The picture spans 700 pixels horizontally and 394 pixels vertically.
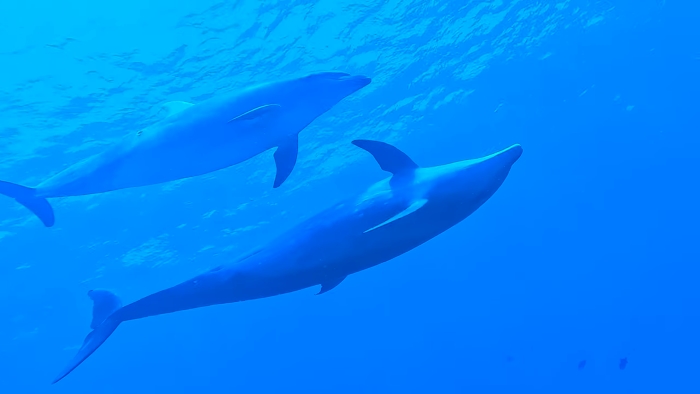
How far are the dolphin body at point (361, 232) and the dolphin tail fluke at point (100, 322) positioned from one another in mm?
76

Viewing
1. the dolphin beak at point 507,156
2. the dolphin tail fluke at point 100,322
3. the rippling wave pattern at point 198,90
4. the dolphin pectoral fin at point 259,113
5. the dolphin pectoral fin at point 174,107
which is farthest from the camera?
the rippling wave pattern at point 198,90

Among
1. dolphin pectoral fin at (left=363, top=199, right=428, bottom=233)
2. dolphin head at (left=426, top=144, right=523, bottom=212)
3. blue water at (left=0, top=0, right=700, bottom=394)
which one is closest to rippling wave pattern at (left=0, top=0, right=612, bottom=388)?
blue water at (left=0, top=0, right=700, bottom=394)

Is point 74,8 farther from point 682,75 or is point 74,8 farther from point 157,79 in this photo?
point 682,75

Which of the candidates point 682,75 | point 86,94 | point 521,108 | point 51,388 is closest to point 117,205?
point 86,94

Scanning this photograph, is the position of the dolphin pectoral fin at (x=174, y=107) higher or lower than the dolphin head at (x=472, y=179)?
higher

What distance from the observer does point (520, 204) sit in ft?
171

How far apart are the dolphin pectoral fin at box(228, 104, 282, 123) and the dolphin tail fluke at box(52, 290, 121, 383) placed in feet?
6.14

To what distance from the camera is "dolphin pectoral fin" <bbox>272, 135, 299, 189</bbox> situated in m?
4.93

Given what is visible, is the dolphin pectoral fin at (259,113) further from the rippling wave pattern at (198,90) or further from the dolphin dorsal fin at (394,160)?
the rippling wave pattern at (198,90)

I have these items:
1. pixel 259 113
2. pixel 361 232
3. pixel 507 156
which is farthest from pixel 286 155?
pixel 507 156

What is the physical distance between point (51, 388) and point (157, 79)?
48.8 m

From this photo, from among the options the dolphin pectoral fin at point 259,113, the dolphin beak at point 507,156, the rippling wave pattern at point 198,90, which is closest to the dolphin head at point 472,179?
the dolphin beak at point 507,156

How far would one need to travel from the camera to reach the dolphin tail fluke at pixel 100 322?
14.0 ft

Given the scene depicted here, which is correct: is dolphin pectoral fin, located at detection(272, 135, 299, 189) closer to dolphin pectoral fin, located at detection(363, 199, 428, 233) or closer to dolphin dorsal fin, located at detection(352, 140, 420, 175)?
dolphin dorsal fin, located at detection(352, 140, 420, 175)
